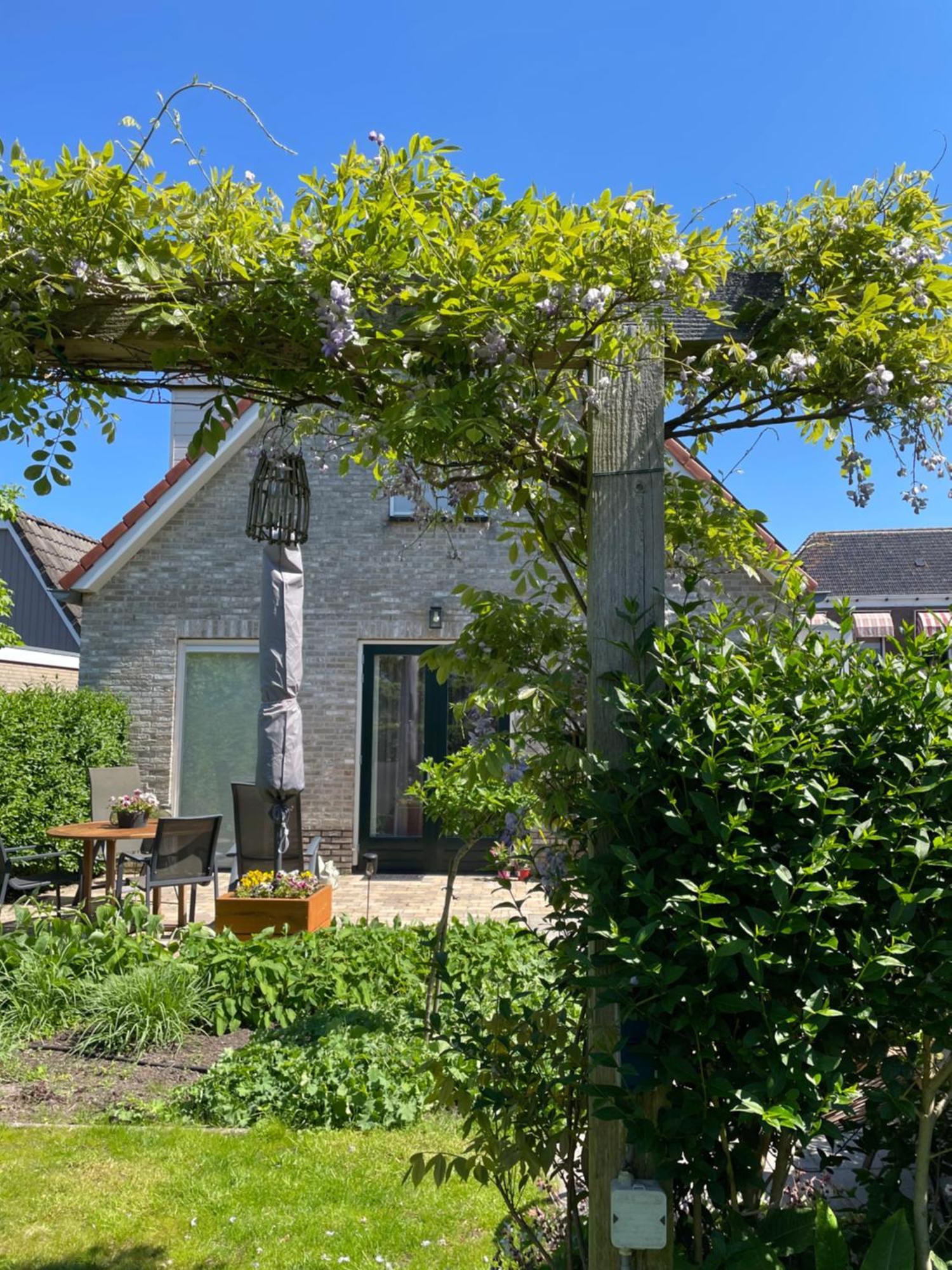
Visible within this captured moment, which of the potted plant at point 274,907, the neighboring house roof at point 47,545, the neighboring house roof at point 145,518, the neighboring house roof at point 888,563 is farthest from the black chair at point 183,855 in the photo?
the neighboring house roof at point 888,563

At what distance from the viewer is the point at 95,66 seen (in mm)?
4348

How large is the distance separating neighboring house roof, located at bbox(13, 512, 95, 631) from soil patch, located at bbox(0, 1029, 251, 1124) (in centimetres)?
1660

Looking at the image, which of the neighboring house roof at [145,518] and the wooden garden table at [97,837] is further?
the neighboring house roof at [145,518]

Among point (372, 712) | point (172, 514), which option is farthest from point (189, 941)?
point (172, 514)

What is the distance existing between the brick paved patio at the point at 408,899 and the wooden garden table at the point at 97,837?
25.1 inches

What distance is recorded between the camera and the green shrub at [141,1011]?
4691mm

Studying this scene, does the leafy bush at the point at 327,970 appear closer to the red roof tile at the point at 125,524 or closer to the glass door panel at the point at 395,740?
the glass door panel at the point at 395,740

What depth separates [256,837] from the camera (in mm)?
7688

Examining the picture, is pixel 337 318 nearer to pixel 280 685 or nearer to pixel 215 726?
pixel 280 685

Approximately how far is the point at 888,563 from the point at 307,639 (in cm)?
2051

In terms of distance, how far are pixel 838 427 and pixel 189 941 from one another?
4333 millimetres

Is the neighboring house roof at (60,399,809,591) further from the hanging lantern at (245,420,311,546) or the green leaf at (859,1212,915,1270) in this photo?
the green leaf at (859,1212,915,1270)

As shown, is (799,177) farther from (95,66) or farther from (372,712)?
(372,712)

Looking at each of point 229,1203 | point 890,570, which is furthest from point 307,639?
point 890,570
